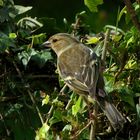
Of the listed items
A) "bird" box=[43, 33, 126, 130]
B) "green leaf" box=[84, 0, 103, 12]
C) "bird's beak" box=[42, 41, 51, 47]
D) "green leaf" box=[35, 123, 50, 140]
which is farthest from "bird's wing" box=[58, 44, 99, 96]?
"green leaf" box=[84, 0, 103, 12]

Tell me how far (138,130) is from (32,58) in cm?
73

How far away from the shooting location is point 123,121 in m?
4.79

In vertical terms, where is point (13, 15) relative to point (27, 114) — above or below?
above

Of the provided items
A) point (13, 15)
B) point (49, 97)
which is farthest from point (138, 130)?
point (13, 15)

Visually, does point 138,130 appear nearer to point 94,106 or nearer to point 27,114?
point 94,106

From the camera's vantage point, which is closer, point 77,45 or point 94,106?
point 94,106

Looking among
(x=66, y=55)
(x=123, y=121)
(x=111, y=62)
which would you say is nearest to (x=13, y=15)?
(x=66, y=55)

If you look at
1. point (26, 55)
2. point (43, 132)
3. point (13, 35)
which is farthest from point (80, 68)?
point (43, 132)

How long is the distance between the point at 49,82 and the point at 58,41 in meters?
0.35

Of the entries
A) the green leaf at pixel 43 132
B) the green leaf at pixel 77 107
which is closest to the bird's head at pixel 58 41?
the green leaf at pixel 77 107

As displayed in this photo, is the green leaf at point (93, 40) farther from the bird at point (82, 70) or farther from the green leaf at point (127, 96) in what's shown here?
the green leaf at point (127, 96)

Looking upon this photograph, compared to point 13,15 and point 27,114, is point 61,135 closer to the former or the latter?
point 27,114

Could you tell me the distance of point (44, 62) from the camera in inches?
203

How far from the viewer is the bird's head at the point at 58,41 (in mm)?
5312
